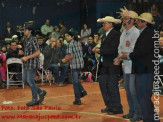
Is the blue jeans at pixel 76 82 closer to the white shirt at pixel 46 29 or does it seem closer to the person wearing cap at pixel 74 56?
the person wearing cap at pixel 74 56

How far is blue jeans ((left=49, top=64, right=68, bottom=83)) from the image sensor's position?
13.4 meters

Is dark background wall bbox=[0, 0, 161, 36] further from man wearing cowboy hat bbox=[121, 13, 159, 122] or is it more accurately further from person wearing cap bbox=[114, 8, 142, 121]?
man wearing cowboy hat bbox=[121, 13, 159, 122]

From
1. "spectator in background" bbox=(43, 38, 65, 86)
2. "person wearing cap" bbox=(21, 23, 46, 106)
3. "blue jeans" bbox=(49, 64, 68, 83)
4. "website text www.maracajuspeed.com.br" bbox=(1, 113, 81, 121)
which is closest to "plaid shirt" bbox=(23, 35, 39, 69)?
"person wearing cap" bbox=(21, 23, 46, 106)

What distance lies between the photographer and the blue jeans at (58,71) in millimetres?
13359

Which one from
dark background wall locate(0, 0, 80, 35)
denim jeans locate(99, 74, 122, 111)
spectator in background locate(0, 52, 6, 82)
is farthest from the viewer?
dark background wall locate(0, 0, 80, 35)

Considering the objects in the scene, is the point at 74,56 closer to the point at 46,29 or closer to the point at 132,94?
the point at 132,94

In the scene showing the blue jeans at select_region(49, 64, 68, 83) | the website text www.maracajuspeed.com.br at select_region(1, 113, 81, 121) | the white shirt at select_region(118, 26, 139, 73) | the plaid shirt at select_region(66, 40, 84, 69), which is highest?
the white shirt at select_region(118, 26, 139, 73)

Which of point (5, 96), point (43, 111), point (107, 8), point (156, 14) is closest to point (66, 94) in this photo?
point (5, 96)

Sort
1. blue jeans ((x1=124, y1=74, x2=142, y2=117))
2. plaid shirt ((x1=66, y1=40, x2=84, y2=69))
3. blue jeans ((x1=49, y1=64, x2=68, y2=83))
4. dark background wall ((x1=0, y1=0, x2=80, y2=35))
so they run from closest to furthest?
1. blue jeans ((x1=124, y1=74, x2=142, y2=117))
2. plaid shirt ((x1=66, y1=40, x2=84, y2=69))
3. blue jeans ((x1=49, y1=64, x2=68, y2=83))
4. dark background wall ((x1=0, y1=0, x2=80, y2=35))

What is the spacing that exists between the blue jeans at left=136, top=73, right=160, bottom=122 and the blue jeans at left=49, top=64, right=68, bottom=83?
24.9 feet

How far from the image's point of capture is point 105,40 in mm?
7891

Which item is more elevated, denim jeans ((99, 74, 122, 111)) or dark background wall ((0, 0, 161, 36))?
dark background wall ((0, 0, 161, 36))

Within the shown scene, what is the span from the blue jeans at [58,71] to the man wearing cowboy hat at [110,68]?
5355 mm

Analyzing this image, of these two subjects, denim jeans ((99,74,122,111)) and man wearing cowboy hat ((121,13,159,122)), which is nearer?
man wearing cowboy hat ((121,13,159,122))
